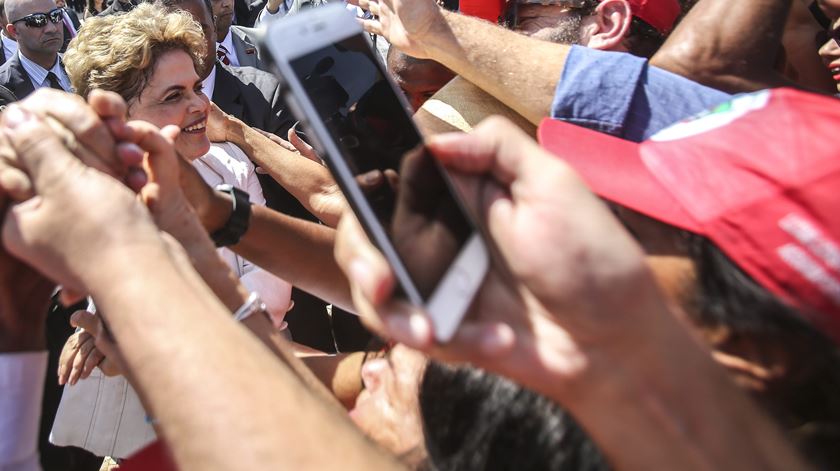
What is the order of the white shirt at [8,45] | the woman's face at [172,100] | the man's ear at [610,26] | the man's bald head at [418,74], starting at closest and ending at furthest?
the man's ear at [610,26] < the woman's face at [172,100] < the man's bald head at [418,74] < the white shirt at [8,45]

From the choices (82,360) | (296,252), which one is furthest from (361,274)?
(82,360)

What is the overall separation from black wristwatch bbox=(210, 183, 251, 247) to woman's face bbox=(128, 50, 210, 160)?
0.90m

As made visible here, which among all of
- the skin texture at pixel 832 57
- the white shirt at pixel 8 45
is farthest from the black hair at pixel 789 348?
the white shirt at pixel 8 45

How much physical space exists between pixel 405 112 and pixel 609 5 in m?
1.42

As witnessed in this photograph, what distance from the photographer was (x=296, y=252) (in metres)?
1.78

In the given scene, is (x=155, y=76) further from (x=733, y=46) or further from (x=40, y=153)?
(x=733, y=46)

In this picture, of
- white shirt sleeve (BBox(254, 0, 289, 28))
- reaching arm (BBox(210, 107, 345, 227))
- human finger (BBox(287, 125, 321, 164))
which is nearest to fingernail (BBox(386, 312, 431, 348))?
reaching arm (BBox(210, 107, 345, 227))

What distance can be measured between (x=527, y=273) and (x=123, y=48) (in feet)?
7.62

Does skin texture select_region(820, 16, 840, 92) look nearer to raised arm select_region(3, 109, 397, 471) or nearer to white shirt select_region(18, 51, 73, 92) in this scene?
raised arm select_region(3, 109, 397, 471)

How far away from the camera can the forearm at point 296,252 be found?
5.68ft

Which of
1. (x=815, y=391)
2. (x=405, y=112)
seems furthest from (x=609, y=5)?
(x=815, y=391)

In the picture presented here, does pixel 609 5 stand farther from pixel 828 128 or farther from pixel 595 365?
pixel 595 365

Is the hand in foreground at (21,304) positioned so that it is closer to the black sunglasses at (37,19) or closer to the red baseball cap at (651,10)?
the red baseball cap at (651,10)

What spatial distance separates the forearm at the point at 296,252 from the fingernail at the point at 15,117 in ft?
2.25
